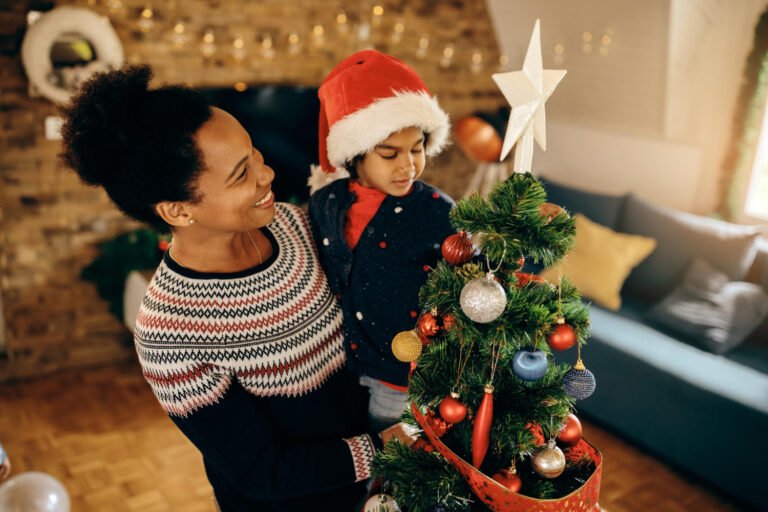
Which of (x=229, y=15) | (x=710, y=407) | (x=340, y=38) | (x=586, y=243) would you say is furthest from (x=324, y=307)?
(x=340, y=38)

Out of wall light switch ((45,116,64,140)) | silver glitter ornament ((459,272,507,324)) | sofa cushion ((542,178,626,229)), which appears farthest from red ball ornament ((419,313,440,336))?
wall light switch ((45,116,64,140))

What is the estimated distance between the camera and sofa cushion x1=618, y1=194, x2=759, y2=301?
2.72 meters

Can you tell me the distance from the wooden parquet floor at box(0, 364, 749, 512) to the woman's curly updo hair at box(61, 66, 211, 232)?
5.68 feet

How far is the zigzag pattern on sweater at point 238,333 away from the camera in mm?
920

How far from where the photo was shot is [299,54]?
3.45m

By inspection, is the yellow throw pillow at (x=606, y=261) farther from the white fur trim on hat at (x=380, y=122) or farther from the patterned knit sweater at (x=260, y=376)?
the patterned knit sweater at (x=260, y=376)

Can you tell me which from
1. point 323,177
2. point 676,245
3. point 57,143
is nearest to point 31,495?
point 323,177

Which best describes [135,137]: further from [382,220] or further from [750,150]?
[750,150]

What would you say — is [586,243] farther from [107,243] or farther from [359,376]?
[107,243]

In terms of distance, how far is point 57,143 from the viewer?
9.53ft

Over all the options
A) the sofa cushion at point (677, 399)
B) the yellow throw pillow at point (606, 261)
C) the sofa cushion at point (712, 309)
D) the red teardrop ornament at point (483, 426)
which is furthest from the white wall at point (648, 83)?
the red teardrop ornament at point (483, 426)

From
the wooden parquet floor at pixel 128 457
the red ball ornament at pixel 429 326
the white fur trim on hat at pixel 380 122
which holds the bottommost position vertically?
the wooden parquet floor at pixel 128 457

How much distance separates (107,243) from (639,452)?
278cm

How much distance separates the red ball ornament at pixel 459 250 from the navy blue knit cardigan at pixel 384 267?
A: 0.37 metres
